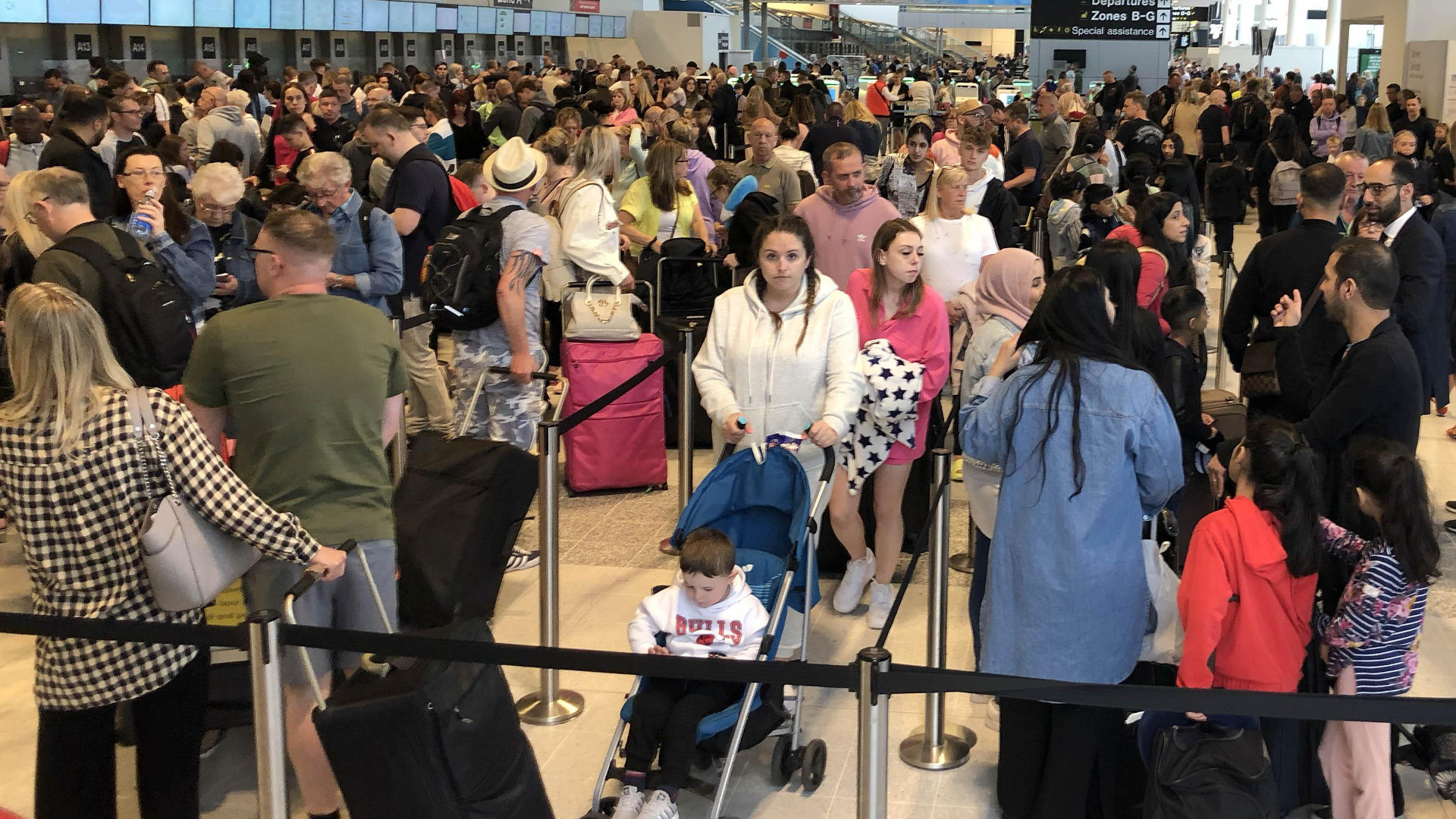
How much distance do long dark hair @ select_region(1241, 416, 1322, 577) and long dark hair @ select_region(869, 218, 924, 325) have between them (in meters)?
1.84

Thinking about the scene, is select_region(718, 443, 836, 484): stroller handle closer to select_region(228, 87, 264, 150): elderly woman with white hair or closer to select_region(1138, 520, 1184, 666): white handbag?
select_region(1138, 520, 1184, 666): white handbag

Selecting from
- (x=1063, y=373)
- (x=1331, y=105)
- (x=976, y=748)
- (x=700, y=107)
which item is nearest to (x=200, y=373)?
(x=1063, y=373)

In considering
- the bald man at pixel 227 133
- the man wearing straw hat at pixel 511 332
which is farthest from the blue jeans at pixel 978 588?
the bald man at pixel 227 133

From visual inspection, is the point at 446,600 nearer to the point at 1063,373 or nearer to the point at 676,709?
the point at 676,709

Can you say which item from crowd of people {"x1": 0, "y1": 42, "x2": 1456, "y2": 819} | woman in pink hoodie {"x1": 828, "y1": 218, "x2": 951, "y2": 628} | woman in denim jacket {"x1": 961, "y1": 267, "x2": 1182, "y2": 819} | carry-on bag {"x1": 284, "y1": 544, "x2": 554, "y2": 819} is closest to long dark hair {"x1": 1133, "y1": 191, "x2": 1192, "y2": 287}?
crowd of people {"x1": 0, "y1": 42, "x2": 1456, "y2": 819}

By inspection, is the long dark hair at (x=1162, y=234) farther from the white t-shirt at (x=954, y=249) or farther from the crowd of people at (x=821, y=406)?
the white t-shirt at (x=954, y=249)

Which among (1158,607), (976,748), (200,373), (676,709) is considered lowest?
(976,748)

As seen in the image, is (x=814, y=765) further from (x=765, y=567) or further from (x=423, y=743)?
(x=423, y=743)

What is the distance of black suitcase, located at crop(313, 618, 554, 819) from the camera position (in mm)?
3178

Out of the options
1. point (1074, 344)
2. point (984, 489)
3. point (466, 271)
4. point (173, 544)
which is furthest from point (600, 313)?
point (173, 544)

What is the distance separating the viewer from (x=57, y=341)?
329 cm

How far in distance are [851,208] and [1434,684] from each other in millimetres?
3345

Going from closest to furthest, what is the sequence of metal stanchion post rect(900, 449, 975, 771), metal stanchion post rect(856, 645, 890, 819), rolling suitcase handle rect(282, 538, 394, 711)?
metal stanchion post rect(856, 645, 890, 819)
rolling suitcase handle rect(282, 538, 394, 711)
metal stanchion post rect(900, 449, 975, 771)

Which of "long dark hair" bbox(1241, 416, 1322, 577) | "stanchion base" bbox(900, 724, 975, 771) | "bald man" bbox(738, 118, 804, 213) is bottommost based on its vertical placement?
"stanchion base" bbox(900, 724, 975, 771)
